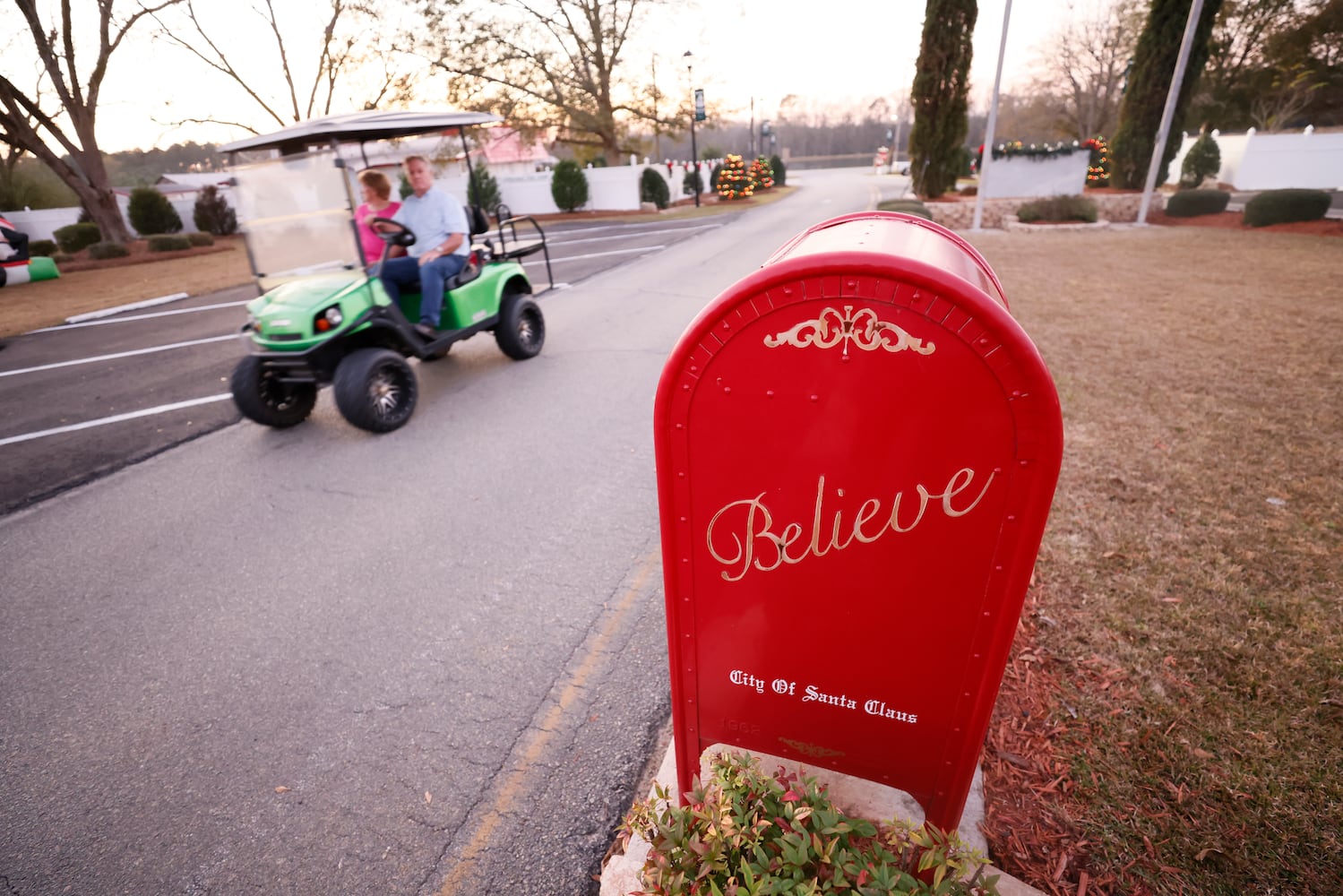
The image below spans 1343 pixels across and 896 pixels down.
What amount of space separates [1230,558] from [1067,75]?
4664 centimetres

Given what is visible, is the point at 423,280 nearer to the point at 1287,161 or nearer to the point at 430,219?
the point at 430,219

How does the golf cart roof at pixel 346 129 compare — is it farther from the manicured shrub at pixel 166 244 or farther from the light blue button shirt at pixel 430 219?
the manicured shrub at pixel 166 244

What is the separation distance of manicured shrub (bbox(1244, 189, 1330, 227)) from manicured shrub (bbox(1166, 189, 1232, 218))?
168cm

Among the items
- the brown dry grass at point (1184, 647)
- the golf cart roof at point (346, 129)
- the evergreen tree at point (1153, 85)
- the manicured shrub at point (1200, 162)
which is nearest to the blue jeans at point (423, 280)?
the golf cart roof at point (346, 129)

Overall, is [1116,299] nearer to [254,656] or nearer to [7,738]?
[254,656]

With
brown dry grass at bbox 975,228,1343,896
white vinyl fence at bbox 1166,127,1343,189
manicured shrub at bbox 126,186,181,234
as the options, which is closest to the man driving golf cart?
brown dry grass at bbox 975,228,1343,896

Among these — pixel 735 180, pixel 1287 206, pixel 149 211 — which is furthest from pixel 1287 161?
pixel 149 211

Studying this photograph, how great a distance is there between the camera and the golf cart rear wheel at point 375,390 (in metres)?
4.86

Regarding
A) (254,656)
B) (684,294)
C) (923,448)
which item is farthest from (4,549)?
(684,294)

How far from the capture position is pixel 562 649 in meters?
2.87

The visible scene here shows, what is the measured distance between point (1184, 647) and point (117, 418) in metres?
8.30

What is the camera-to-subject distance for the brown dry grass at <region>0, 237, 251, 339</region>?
37.7 feet

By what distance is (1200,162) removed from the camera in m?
23.0

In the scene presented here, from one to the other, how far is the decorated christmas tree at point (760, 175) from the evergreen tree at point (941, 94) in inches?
532
